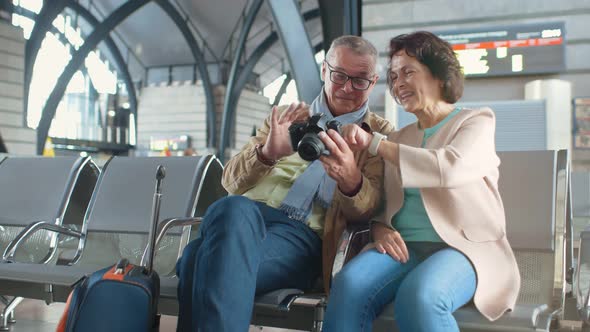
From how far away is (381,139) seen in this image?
177 cm

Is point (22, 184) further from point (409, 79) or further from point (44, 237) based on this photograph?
point (409, 79)

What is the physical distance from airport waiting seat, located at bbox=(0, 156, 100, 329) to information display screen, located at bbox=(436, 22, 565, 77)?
171 inches

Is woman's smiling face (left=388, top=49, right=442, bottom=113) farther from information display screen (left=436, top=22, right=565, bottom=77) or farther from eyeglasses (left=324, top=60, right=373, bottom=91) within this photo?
information display screen (left=436, top=22, right=565, bottom=77)

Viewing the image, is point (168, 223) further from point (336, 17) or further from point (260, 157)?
point (336, 17)

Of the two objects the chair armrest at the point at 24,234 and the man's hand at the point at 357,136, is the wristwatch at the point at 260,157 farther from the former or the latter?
the chair armrest at the point at 24,234

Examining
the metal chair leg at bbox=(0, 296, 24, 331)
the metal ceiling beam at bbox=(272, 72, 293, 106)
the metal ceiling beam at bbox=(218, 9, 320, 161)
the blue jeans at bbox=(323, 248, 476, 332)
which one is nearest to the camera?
the blue jeans at bbox=(323, 248, 476, 332)

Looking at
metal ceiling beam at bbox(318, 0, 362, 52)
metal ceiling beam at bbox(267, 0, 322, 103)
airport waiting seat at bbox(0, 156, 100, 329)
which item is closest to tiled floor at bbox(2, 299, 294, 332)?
airport waiting seat at bbox(0, 156, 100, 329)

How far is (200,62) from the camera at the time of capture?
23.6 meters

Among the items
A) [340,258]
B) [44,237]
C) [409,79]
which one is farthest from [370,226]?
[44,237]

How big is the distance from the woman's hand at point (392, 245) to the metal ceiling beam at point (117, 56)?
2082 centimetres

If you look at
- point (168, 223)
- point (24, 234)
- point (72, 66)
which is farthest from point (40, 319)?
point (72, 66)

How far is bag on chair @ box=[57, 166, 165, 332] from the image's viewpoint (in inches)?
68.2

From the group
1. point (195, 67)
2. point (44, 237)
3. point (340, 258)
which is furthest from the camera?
point (195, 67)

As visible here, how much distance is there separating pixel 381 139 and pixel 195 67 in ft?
79.2
